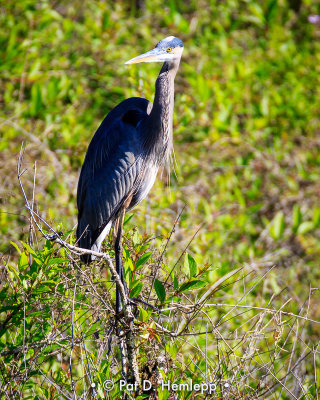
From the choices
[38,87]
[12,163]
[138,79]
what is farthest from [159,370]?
[38,87]

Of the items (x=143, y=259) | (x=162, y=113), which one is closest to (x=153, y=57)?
(x=162, y=113)

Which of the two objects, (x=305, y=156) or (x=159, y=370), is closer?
(x=159, y=370)

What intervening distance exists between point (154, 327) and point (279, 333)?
1.73 feet

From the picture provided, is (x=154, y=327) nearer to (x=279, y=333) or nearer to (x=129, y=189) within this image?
(x=279, y=333)

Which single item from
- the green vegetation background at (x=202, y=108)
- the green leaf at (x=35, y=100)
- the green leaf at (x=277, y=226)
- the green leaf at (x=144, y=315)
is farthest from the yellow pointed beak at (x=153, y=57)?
the green leaf at (x=277, y=226)

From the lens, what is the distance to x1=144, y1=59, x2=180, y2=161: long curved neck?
324cm

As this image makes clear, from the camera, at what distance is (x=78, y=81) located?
5527 mm

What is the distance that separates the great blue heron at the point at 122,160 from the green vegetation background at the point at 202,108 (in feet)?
2.14

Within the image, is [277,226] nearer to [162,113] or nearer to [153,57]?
[162,113]

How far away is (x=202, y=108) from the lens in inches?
205

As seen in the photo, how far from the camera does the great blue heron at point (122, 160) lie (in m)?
3.32

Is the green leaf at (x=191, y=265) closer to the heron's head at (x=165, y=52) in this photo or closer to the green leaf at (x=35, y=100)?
the heron's head at (x=165, y=52)

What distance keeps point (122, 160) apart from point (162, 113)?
38 cm

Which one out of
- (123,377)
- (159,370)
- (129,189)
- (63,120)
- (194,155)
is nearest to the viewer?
(159,370)
